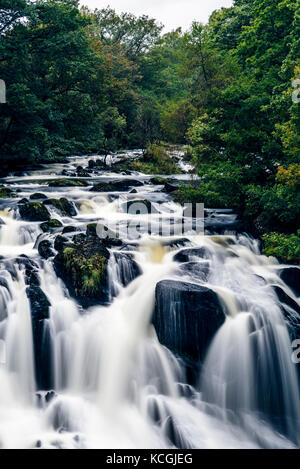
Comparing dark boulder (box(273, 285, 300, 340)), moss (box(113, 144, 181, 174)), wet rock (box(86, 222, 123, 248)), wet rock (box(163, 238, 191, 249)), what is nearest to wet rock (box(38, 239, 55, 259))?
wet rock (box(86, 222, 123, 248))

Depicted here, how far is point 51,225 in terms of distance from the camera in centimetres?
1044

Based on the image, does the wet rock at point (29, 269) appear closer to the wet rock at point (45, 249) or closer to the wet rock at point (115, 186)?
the wet rock at point (45, 249)

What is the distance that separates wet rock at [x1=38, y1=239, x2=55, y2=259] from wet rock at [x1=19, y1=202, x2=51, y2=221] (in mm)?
2461

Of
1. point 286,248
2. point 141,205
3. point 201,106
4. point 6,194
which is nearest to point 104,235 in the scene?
point 141,205

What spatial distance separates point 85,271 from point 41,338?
1722 millimetres

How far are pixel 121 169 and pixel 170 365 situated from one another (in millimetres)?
18526

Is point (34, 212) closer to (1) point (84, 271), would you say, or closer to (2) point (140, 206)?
(2) point (140, 206)

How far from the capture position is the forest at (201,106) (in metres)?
10.0

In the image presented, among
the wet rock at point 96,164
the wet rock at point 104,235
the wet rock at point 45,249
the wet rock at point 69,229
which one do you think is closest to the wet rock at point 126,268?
the wet rock at point 104,235

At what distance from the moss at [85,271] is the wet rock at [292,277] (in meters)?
4.39

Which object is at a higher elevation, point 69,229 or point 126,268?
point 69,229

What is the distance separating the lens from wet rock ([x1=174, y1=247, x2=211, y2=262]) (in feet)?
28.9

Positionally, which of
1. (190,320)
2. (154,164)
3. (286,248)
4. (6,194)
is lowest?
(190,320)

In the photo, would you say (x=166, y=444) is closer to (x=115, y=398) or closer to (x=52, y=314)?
(x=115, y=398)
